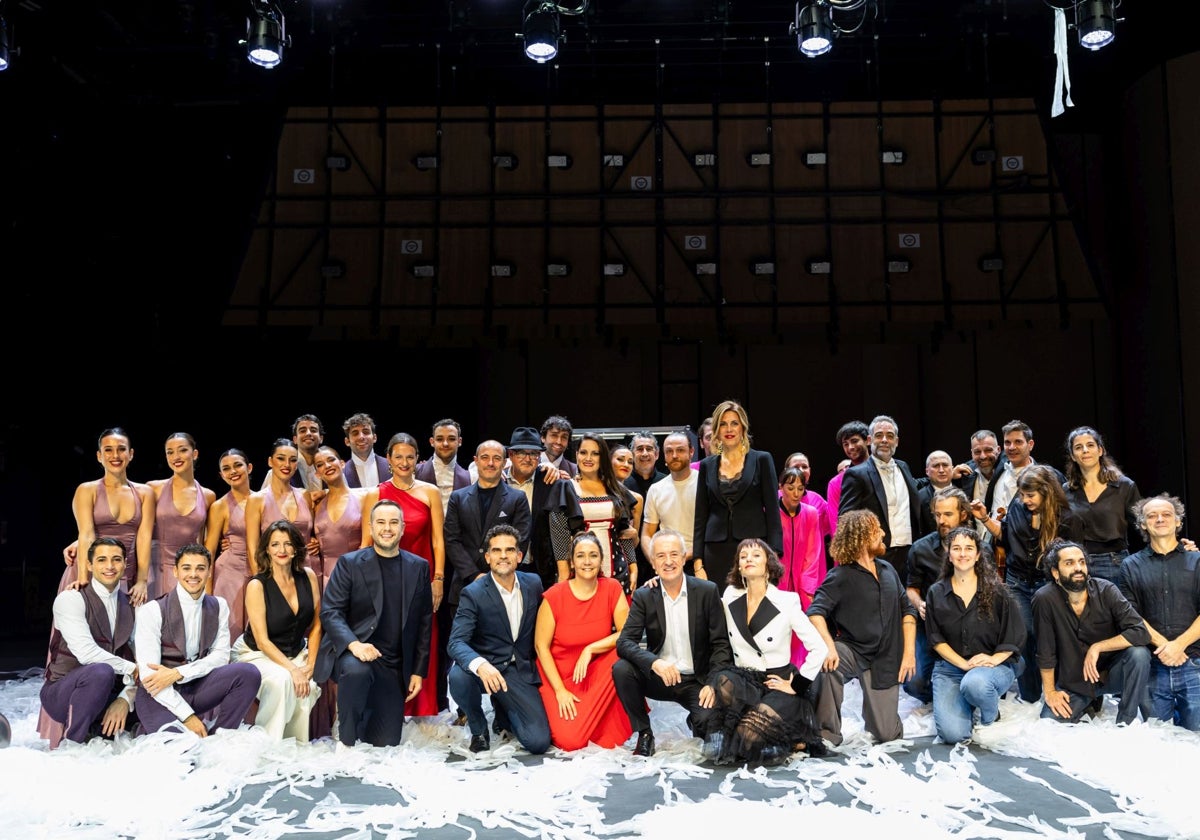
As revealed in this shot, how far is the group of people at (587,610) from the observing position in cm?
411

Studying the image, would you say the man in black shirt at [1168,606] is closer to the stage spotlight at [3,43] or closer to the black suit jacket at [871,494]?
the black suit jacket at [871,494]

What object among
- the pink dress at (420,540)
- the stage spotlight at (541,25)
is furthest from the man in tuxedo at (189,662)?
the stage spotlight at (541,25)

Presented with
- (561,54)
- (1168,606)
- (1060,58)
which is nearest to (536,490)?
(1168,606)

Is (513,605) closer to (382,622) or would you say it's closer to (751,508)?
(382,622)

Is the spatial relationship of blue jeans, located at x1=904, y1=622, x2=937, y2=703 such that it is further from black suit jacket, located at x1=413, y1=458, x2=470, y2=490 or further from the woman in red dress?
black suit jacket, located at x1=413, y1=458, x2=470, y2=490

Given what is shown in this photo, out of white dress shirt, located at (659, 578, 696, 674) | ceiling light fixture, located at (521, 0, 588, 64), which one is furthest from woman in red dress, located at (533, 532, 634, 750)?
ceiling light fixture, located at (521, 0, 588, 64)

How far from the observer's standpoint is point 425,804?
10.9 ft

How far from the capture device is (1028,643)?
15.0 ft

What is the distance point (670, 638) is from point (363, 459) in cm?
214

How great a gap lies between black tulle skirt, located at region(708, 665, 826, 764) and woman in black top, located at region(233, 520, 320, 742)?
1734mm

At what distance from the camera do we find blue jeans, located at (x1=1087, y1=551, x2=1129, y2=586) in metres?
4.70

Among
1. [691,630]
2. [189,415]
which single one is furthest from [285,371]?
[691,630]

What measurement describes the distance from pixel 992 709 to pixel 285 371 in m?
6.25

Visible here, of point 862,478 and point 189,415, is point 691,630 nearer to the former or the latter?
point 862,478
